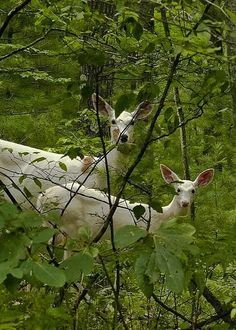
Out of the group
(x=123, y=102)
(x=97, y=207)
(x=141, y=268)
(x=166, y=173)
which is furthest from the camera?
(x=97, y=207)

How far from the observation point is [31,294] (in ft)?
7.53

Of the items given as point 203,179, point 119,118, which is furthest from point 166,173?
point 119,118

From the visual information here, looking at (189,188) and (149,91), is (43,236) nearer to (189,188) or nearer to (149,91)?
(149,91)

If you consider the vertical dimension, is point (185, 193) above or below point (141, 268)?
below

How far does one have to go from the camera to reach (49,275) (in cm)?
156

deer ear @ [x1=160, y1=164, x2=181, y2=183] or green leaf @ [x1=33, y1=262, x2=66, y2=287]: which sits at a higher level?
green leaf @ [x1=33, y1=262, x2=66, y2=287]

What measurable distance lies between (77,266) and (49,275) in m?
0.24

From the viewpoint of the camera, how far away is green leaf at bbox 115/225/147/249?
5.82 feet

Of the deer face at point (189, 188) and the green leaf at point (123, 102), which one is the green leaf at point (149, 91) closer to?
the green leaf at point (123, 102)

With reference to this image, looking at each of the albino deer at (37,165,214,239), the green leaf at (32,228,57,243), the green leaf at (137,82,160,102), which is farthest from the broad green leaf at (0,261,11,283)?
the albino deer at (37,165,214,239)

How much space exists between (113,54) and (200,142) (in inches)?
208

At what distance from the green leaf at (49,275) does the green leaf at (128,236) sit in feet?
0.84

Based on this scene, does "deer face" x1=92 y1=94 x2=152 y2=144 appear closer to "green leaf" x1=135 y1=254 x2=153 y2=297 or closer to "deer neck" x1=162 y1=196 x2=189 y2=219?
"deer neck" x1=162 y1=196 x2=189 y2=219

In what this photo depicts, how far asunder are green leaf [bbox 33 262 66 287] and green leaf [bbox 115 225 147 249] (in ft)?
0.84
